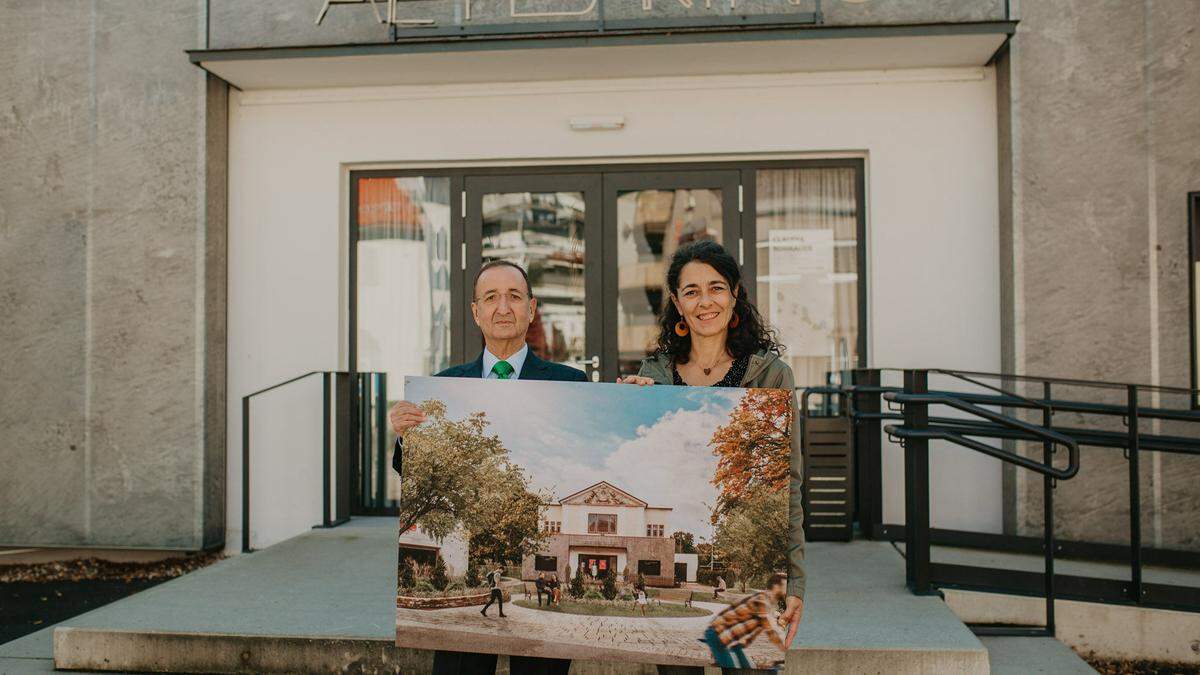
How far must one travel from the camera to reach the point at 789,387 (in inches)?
98.9

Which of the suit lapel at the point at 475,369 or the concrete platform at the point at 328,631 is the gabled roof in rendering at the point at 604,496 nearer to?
the suit lapel at the point at 475,369

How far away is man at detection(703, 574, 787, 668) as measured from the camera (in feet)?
7.50

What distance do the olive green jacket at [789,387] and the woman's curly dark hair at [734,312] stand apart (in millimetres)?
36

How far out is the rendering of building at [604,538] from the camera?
7.66 feet

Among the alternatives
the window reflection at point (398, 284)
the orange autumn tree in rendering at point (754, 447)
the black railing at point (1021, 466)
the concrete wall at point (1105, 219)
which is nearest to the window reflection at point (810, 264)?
the concrete wall at point (1105, 219)

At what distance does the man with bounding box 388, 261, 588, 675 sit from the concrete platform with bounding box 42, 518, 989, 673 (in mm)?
1292

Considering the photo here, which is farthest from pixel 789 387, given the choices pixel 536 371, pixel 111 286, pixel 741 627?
pixel 111 286

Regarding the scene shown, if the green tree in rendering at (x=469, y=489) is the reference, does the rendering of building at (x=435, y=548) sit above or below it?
below

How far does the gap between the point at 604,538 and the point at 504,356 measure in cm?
75

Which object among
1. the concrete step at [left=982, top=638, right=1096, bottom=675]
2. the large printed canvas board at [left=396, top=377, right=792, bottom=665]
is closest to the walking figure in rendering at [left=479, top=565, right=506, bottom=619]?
the large printed canvas board at [left=396, top=377, right=792, bottom=665]

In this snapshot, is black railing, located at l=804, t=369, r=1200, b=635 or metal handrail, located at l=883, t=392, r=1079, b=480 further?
black railing, located at l=804, t=369, r=1200, b=635

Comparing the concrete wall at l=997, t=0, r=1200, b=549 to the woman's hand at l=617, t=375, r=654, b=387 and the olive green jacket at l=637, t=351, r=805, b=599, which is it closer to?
the olive green jacket at l=637, t=351, r=805, b=599

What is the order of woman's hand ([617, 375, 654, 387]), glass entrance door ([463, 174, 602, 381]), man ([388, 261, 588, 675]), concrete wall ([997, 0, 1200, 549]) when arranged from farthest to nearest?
glass entrance door ([463, 174, 602, 381]) < concrete wall ([997, 0, 1200, 549]) < man ([388, 261, 588, 675]) < woman's hand ([617, 375, 654, 387])

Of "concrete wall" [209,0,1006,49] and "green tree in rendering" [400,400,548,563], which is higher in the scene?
"concrete wall" [209,0,1006,49]
